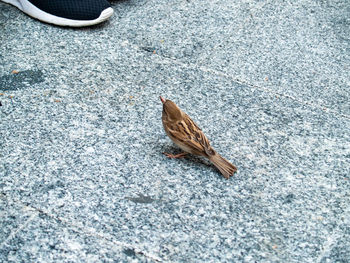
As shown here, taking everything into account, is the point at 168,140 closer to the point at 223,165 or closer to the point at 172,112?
the point at 172,112

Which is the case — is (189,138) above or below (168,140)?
above

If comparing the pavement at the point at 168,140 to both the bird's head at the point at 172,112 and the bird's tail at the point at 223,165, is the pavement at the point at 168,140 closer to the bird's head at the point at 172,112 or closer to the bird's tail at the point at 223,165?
the bird's tail at the point at 223,165

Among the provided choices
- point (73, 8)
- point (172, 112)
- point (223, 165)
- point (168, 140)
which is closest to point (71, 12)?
point (73, 8)

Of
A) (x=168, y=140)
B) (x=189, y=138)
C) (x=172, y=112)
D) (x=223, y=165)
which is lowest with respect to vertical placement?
(x=168, y=140)

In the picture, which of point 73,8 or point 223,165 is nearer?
point 223,165

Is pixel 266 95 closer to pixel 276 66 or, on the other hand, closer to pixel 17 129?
pixel 276 66

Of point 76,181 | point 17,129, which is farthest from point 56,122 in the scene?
point 76,181
